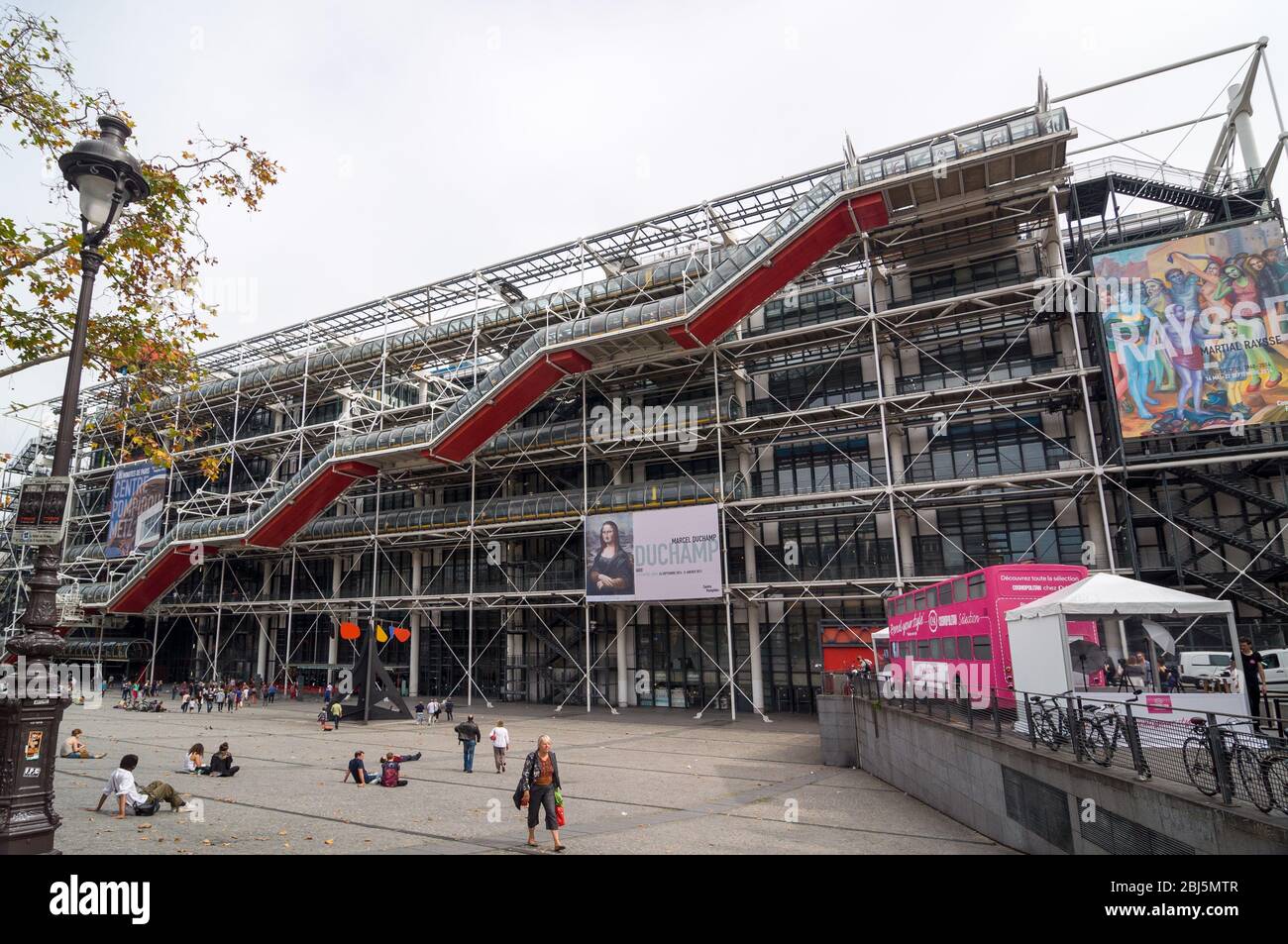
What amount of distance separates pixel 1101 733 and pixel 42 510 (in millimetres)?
11249

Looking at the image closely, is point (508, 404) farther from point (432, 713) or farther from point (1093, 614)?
point (1093, 614)

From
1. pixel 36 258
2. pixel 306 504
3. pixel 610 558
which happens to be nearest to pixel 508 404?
pixel 610 558

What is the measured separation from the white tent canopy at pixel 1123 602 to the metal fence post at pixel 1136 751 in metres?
2.71

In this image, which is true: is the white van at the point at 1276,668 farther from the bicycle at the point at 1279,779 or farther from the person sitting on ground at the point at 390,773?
the person sitting on ground at the point at 390,773

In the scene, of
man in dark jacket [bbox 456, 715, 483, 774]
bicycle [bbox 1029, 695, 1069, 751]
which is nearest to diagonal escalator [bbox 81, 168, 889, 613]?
man in dark jacket [bbox 456, 715, 483, 774]

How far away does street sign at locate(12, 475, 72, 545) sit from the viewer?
6.83m

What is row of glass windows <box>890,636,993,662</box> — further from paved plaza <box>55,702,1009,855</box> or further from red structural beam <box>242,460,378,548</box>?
red structural beam <box>242,460,378,548</box>

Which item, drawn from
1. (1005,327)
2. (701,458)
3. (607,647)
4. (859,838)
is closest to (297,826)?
(859,838)

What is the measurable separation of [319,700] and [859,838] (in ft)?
114

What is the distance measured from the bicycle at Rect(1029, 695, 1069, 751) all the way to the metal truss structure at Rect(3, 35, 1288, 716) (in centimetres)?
1525

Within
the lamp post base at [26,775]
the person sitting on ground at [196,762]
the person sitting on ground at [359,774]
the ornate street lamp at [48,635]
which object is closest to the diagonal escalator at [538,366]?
the person sitting on ground at [196,762]

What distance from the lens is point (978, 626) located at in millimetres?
14164

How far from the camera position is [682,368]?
33.3 m
